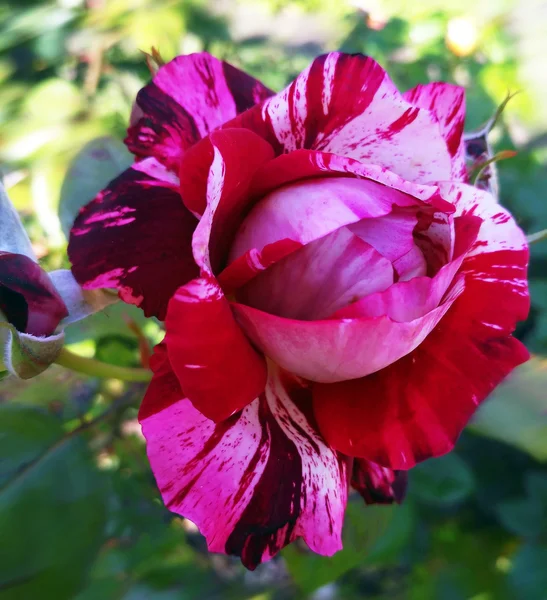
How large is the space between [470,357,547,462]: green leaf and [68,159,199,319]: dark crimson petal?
0.35 metres

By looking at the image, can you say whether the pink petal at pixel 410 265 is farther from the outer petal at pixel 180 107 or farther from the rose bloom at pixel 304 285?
the outer petal at pixel 180 107

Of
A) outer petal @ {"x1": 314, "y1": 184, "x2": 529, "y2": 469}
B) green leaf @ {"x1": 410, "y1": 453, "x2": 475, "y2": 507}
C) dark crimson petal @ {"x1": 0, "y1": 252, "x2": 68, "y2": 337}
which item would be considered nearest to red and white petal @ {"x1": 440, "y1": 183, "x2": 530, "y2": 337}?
outer petal @ {"x1": 314, "y1": 184, "x2": 529, "y2": 469}

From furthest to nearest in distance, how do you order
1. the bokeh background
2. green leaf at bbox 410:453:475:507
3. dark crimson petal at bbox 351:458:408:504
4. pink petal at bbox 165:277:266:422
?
green leaf at bbox 410:453:475:507
the bokeh background
dark crimson petal at bbox 351:458:408:504
pink petal at bbox 165:277:266:422

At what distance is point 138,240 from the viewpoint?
27 centimetres

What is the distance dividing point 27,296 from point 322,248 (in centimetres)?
15

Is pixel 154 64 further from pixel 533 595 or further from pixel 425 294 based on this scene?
pixel 533 595

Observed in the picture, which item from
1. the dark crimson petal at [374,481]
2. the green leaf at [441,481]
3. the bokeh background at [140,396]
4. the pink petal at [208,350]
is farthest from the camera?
the green leaf at [441,481]

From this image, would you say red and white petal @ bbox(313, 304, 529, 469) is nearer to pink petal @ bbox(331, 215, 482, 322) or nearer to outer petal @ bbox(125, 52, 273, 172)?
pink petal @ bbox(331, 215, 482, 322)

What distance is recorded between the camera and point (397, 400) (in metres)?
0.27

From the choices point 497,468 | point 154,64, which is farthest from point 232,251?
point 497,468

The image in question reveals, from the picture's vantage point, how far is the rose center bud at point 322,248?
255 millimetres

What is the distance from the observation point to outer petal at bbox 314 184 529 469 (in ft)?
0.87

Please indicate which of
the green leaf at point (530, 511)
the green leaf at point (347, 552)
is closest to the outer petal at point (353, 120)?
the green leaf at point (347, 552)

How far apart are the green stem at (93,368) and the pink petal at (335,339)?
0.42 ft
